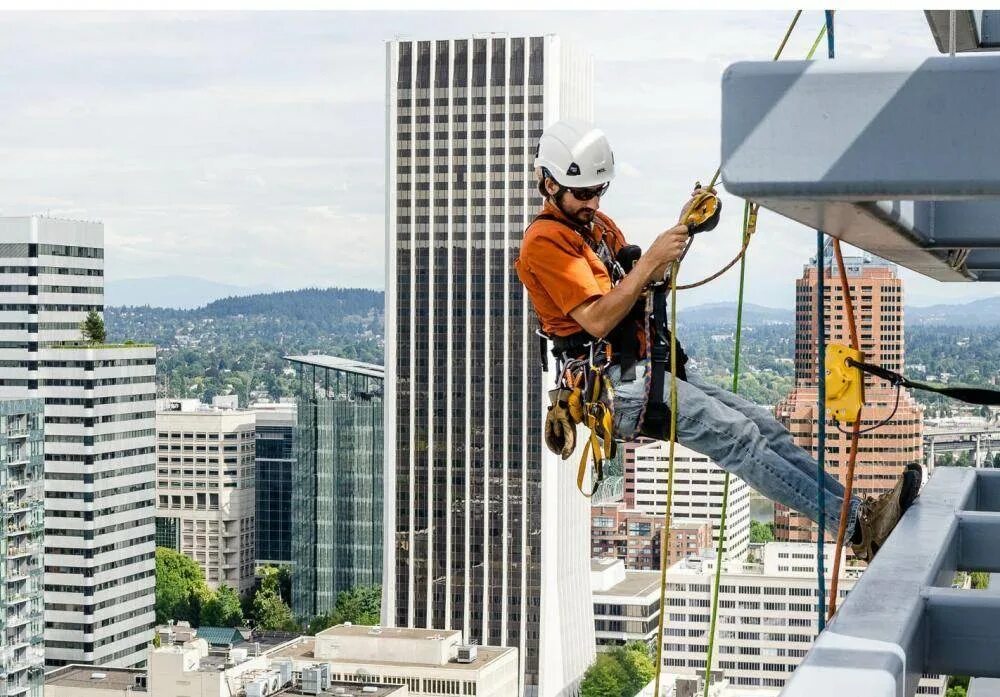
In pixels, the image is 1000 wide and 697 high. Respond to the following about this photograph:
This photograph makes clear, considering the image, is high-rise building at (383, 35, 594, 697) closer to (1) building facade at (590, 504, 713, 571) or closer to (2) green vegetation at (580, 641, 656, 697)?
(2) green vegetation at (580, 641, 656, 697)

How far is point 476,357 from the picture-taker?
137 feet

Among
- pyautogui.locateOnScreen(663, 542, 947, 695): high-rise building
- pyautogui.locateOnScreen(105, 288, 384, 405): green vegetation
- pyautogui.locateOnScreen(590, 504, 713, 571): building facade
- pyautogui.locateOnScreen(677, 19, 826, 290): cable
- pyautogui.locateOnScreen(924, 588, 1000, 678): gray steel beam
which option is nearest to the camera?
pyautogui.locateOnScreen(924, 588, 1000, 678): gray steel beam

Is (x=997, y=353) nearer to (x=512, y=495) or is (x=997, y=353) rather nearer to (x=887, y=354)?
(x=887, y=354)

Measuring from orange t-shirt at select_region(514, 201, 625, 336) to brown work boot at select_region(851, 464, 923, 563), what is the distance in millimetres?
634

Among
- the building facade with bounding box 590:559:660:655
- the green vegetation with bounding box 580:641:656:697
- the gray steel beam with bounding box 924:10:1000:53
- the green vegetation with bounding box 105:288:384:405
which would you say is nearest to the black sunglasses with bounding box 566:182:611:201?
the gray steel beam with bounding box 924:10:1000:53

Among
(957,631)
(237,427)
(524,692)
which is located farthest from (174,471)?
(957,631)

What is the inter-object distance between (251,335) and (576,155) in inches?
3461

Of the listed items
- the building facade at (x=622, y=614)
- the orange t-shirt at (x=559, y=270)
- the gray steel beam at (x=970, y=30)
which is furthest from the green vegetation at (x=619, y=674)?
the gray steel beam at (x=970, y=30)

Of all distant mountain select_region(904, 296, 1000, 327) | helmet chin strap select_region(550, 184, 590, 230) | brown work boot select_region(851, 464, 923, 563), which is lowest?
brown work boot select_region(851, 464, 923, 563)

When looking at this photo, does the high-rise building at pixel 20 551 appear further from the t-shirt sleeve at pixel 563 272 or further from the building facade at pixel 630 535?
the t-shirt sleeve at pixel 563 272

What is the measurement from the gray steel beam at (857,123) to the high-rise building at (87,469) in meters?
42.0

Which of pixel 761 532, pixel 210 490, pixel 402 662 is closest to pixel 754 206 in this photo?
pixel 402 662

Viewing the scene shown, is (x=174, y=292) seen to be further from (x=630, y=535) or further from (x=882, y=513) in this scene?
(x=882, y=513)

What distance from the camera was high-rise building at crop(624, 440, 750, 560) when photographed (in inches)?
1971
